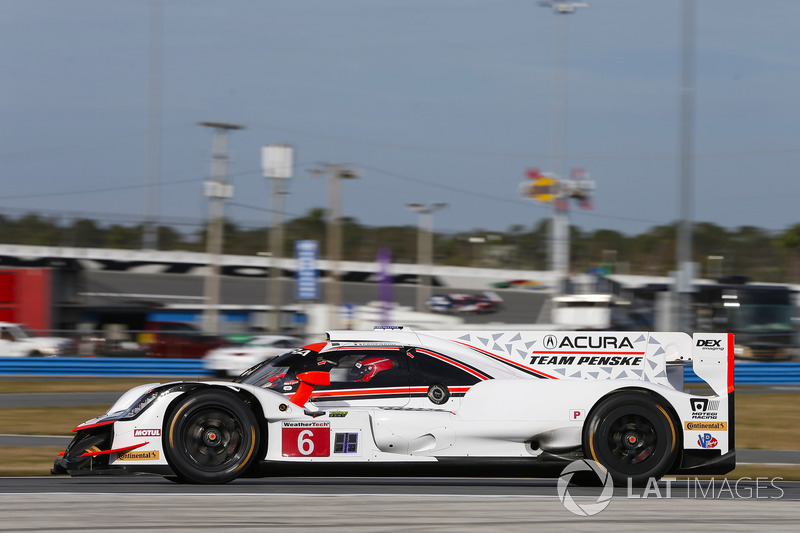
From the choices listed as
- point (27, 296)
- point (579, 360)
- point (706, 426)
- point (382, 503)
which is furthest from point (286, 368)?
point (27, 296)

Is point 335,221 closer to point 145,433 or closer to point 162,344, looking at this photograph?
point 162,344

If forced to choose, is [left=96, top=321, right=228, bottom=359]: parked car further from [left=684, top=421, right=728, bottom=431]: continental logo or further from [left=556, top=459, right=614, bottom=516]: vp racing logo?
[left=684, top=421, right=728, bottom=431]: continental logo

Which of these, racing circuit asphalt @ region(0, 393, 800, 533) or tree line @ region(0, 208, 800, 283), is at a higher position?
tree line @ region(0, 208, 800, 283)

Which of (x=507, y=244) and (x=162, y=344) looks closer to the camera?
(x=162, y=344)

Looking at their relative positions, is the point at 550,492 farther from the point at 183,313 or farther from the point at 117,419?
the point at 183,313

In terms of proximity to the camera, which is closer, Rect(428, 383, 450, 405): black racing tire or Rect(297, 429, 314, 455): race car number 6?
Rect(297, 429, 314, 455): race car number 6

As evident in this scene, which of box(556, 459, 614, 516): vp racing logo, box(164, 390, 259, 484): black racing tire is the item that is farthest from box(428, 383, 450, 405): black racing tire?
box(164, 390, 259, 484): black racing tire

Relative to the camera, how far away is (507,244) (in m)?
32.8

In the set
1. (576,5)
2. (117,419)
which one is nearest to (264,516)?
(117,419)

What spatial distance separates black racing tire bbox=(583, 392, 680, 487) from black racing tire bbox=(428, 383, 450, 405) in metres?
1.12

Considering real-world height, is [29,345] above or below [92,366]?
above

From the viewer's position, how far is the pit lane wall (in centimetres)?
2252

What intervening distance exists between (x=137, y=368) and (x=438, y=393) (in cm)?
1741

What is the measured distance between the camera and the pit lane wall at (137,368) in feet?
73.9
